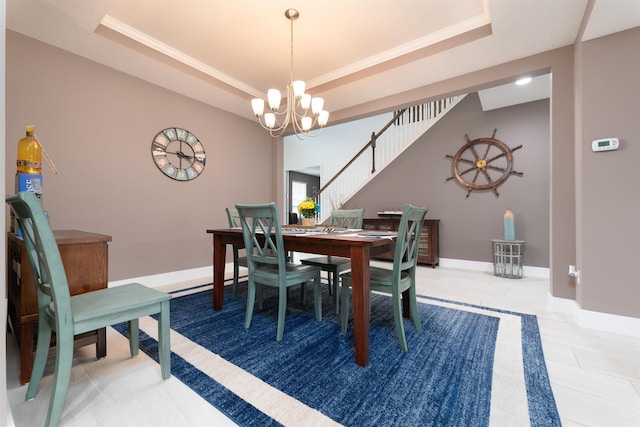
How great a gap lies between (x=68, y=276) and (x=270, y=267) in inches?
48.8

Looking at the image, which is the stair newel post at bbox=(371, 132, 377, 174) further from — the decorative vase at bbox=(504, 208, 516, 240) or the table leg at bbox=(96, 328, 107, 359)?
the table leg at bbox=(96, 328, 107, 359)

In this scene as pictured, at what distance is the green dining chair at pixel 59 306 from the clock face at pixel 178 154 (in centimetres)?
231

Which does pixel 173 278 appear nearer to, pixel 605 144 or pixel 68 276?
pixel 68 276

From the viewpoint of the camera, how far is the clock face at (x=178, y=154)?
3422 millimetres

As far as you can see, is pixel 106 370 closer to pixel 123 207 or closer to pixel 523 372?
pixel 123 207

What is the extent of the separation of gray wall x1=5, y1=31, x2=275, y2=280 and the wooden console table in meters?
1.40

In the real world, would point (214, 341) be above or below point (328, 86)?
below

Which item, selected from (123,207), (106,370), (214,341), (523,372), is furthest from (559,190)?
(123,207)

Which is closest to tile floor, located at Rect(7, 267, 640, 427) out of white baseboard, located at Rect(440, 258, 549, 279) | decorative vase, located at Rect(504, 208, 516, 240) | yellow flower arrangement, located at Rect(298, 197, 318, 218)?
yellow flower arrangement, located at Rect(298, 197, 318, 218)

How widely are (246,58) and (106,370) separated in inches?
122

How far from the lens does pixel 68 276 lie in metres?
1.46

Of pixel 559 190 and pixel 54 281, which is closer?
pixel 54 281

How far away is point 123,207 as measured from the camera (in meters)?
3.13

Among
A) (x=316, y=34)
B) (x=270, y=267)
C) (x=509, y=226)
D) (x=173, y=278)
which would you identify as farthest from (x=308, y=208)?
(x=509, y=226)
